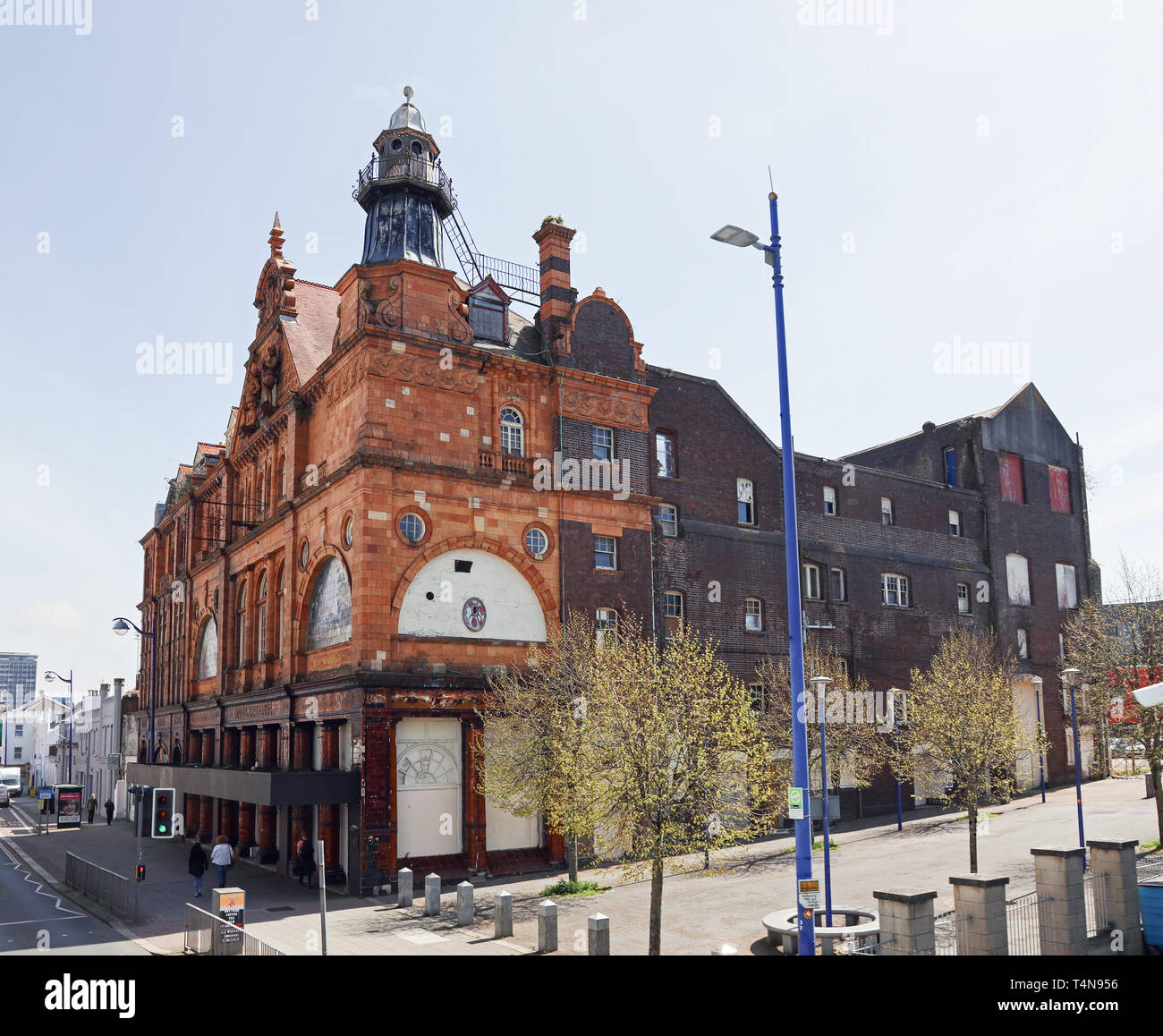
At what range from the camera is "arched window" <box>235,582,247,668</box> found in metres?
41.8

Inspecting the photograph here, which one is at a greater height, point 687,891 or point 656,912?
point 656,912

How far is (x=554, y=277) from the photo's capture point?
116ft

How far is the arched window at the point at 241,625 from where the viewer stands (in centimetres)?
4184

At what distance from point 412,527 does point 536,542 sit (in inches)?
176

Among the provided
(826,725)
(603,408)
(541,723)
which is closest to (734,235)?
(541,723)

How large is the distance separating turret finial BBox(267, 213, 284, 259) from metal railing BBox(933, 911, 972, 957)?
35468mm

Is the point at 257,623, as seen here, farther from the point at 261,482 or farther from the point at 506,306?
the point at 506,306

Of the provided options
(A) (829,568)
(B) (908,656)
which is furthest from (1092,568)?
(A) (829,568)

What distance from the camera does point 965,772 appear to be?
26.1 m

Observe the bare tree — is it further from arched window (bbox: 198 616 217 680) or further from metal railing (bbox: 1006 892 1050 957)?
arched window (bbox: 198 616 217 680)

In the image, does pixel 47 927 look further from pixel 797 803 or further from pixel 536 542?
pixel 797 803

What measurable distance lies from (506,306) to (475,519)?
8.34 m

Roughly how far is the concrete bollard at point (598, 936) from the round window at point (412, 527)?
15654 mm

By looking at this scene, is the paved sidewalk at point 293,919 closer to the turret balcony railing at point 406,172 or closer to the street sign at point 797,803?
the street sign at point 797,803
